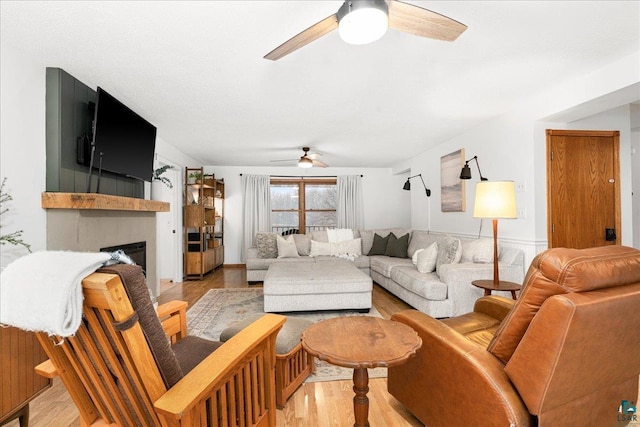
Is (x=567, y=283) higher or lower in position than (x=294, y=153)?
lower

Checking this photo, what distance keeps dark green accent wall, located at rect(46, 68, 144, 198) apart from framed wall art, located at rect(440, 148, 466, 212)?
417 cm

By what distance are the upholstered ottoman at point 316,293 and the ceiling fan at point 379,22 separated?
2.44 metres

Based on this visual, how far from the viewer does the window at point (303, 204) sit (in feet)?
22.8

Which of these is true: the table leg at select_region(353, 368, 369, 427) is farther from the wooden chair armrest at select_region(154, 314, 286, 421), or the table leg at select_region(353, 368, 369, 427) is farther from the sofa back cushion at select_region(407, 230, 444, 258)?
the sofa back cushion at select_region(407, 230, 444, 258)

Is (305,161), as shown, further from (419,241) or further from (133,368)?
(133,368)

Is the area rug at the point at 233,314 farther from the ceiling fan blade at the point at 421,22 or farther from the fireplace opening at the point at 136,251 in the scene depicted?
the ceiling fan blade at the point at 421,22

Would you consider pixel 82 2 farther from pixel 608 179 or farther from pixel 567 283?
pixel 608 179

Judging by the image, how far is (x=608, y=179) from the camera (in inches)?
127

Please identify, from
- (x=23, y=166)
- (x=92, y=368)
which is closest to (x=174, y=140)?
(x=23, y=166)

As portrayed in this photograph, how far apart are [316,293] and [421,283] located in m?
1.12

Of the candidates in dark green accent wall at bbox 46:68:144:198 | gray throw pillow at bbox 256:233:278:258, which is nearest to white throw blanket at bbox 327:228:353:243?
gray throw pillow at bbox 256:233:278:258

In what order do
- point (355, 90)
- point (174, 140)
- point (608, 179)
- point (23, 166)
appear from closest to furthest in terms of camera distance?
1. point (23, 166)
2. point (355, 90)
3. point (608, 179)
4. point (174, 140)

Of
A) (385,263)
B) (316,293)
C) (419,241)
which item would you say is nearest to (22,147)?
(316,293)

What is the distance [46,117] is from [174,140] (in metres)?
2.15
